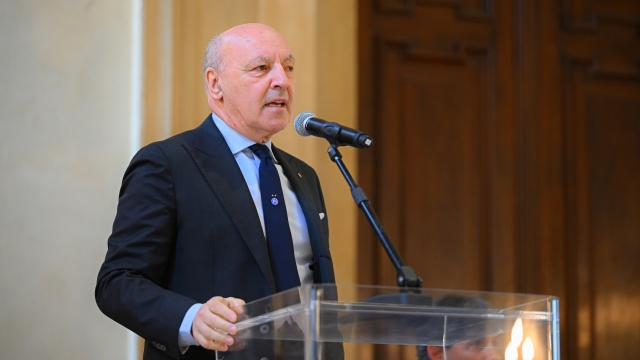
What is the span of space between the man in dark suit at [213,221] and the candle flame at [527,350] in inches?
21.8

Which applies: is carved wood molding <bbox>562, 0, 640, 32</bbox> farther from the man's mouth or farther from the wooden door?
the man's mouth

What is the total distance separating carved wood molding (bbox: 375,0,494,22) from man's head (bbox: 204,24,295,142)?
4.95ft

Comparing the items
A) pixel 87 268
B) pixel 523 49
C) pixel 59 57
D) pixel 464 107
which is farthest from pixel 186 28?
pixel 523 49

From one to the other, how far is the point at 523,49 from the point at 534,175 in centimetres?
61

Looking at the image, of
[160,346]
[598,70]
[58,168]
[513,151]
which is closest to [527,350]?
[160,346]

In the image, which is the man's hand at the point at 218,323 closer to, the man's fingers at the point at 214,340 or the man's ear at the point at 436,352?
the man's fingers at the point at 214,340

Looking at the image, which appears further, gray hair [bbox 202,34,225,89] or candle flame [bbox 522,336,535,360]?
gray hair [bbox 202,34,225,89]

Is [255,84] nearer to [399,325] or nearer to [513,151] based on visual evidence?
[399,325]

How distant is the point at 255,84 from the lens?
7.35ft

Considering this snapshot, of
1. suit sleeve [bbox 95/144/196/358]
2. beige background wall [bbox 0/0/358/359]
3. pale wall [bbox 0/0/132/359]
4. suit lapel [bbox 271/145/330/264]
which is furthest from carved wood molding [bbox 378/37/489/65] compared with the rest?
suit sleeve [bbox 95/144/196/358]

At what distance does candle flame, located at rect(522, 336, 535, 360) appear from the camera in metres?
1.49

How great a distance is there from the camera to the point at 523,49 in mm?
3875

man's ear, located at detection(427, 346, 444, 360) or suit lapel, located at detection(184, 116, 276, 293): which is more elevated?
suit lapel, located at detection(184, 116, 276, 293)

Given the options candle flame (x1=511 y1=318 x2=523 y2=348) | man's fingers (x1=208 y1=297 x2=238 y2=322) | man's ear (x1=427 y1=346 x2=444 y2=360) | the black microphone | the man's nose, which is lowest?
man's ear (x1=427 y1=346 x2=444 y2=360)
